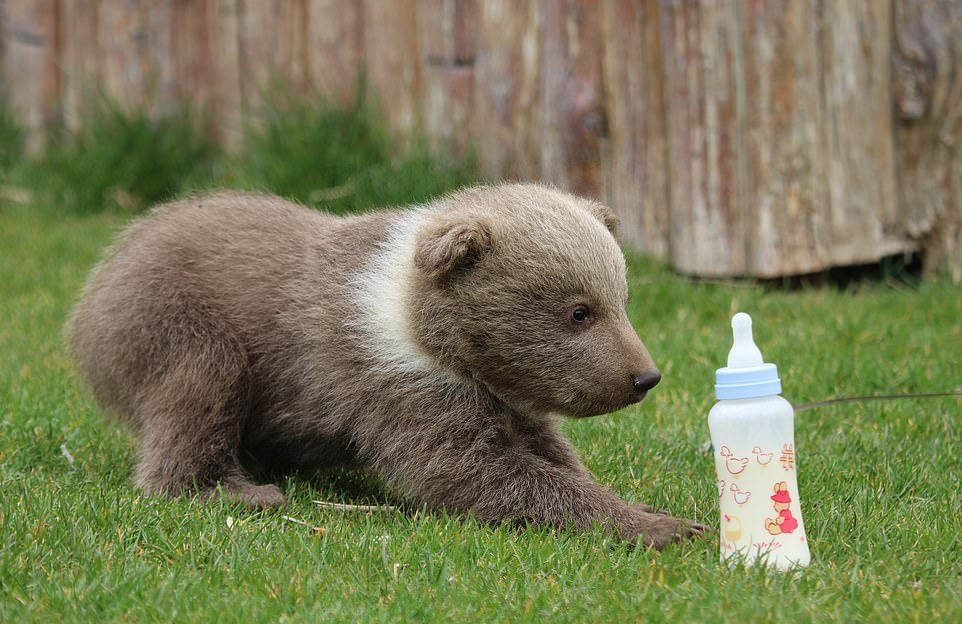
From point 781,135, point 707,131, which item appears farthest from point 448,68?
point 781,135

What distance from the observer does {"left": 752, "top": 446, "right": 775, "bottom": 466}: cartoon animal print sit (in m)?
3.81

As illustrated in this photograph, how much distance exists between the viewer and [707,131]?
7566mm

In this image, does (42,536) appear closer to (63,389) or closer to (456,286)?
(456,286)

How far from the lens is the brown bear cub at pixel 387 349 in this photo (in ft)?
14.5

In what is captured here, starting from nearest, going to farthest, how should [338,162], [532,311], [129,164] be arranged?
[532,311] < [338,162] < [129,164]

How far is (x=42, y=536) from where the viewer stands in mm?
3939

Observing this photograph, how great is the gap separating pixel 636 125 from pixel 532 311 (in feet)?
12.5

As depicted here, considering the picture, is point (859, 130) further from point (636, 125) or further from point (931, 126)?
point (636, 125)

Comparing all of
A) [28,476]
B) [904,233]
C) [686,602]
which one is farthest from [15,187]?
[686,602]

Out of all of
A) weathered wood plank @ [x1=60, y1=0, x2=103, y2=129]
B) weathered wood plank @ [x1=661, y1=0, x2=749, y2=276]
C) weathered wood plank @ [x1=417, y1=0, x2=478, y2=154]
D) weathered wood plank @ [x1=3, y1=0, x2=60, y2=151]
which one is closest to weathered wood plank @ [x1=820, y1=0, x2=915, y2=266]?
weathered wood plank @ [x1=661, y1=0, x2=749, y2=276]

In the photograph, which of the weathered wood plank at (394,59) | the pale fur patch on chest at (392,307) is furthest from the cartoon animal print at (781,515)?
the weathered wood plank at (394,59)

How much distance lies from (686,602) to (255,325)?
218 centimetres

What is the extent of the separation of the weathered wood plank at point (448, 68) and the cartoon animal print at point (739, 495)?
A: 17.6 ft

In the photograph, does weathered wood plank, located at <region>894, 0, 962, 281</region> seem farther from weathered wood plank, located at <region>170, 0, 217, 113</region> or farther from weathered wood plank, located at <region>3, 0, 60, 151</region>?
weathered wood plank, located at <region>3, 0, 60, 151</region>
